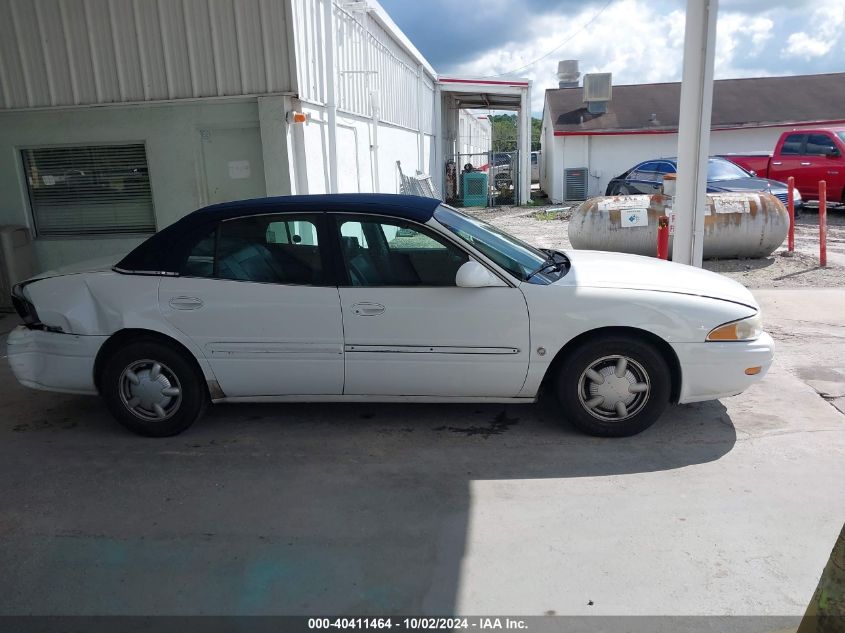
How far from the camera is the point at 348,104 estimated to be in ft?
35.5

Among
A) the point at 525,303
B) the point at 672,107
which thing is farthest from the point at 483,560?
the point at 672,107

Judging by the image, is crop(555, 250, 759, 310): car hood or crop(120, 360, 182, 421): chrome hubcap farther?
crop(120, 360, 182, 421): chrome hubcap

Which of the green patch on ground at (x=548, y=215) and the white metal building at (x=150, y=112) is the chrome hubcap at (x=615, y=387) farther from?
the green patch on ground at (x=548, y=215)

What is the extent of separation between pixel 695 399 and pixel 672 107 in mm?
24246

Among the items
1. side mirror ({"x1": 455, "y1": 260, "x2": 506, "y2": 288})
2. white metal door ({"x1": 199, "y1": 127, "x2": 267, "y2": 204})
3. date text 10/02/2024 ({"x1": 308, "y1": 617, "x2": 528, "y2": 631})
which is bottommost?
date text 10/02/2024 ({"x1": 308, "y1": 617, "x2": 528, "y2": 631})

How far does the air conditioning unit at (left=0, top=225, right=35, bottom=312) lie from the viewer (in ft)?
28.0

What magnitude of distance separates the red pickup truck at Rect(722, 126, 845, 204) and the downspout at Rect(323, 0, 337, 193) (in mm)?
12074

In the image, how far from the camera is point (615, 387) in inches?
168

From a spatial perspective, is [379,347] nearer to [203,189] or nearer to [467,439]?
[467,439]

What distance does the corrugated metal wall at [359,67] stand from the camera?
27.5 ft

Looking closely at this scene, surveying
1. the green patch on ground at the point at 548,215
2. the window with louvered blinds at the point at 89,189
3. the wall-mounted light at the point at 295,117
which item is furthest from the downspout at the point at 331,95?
the green patch on ground at the point at 548,215

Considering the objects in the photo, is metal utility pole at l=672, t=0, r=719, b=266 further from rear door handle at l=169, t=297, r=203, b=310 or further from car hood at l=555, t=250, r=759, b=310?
rear door handle at l=169, t=297, r=203, b=310

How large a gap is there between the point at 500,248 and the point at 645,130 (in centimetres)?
2181

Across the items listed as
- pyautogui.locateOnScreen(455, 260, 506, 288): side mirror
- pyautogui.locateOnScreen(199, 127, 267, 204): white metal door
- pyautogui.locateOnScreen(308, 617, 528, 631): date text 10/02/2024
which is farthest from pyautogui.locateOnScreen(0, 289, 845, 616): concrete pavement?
pyautogui.locateOnScreen(199, 127, 267, 204): white metal door
